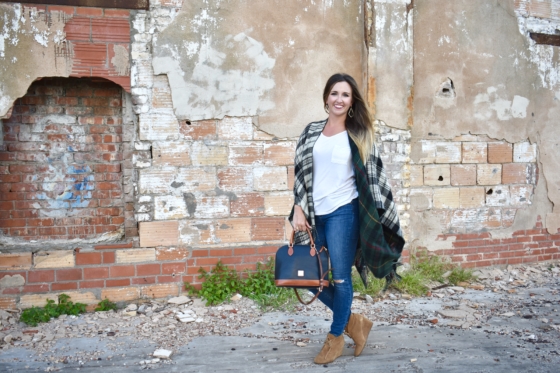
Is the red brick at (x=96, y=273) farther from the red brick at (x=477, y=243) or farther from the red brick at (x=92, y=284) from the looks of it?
the red brick at (x=477, y=243)

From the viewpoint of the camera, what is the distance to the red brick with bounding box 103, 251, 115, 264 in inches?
183

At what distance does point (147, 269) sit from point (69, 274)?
673mm

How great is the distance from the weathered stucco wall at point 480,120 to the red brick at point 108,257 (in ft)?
10.5

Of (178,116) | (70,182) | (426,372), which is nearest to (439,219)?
(426,372)

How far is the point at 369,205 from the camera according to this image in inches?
132

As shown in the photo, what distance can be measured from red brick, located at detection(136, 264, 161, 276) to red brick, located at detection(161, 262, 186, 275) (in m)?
0.05

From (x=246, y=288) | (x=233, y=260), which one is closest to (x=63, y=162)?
(x=233, y=260)

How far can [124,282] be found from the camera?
4707mm

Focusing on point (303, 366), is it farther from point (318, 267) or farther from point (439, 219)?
point (439, 219)

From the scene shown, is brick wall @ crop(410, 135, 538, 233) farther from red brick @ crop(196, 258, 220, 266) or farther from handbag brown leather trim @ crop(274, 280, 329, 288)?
handbag brown leather trim @ crop(274, 280, 329, 288)

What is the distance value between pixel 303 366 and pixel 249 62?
2870 mm

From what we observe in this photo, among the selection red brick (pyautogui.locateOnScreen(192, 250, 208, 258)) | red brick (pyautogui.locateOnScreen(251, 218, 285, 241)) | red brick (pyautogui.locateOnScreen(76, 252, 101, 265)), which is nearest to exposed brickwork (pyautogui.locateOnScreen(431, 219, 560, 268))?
red brick (pyautogui.locateOnScreen(251, 218, 285, 241))

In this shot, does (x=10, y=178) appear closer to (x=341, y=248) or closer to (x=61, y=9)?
(x=61, y=9)

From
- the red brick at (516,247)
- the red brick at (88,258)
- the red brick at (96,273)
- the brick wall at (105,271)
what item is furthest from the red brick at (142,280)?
the red brick at (516,247)
